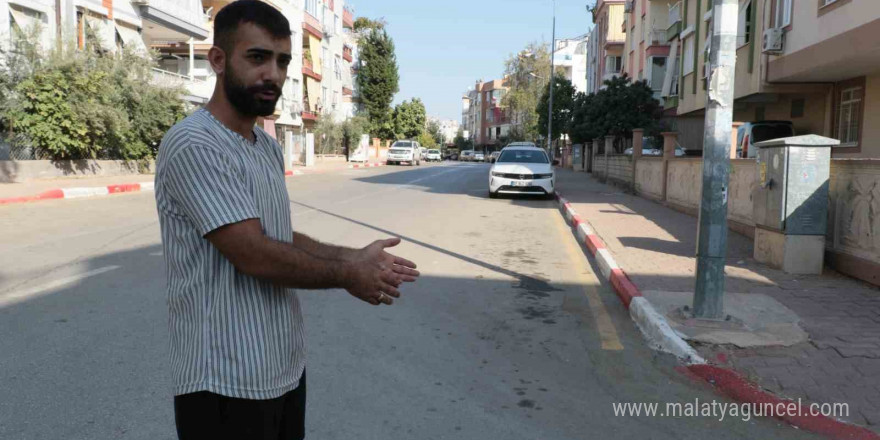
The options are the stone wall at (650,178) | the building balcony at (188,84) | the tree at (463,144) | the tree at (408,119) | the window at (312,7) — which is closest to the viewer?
the stone wall at (650,178)

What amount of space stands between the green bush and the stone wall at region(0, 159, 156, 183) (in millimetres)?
328

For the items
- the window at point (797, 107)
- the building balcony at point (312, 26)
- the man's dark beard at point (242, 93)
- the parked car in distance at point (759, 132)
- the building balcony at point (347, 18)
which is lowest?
the man's dark beard at point (242, 93)

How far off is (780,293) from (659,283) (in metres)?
1.20

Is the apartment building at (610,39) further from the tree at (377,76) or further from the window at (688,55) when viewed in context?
the tree at (377,76)

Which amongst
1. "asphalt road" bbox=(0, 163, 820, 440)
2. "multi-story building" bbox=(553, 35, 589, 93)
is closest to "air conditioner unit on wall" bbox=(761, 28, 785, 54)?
"asphalt road" bbox=(0, 163, 820, 440)

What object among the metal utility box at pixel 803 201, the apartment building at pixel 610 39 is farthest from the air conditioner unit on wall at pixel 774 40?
the apartment building at pixel 610 39

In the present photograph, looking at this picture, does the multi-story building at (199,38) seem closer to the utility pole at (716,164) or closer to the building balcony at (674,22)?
the utility pole at (716,164)

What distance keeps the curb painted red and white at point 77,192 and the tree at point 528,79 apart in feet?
178

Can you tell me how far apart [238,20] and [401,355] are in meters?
3.53

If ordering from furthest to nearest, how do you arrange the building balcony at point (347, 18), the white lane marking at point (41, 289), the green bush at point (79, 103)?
the building balcony at point (347, 18)
the green bush at point (79, 103)
the white lane marking at point (41, 289)

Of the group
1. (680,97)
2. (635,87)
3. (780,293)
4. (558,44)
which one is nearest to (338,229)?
(780,293)

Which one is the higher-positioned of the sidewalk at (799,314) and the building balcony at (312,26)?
the building balcony at (312,26)

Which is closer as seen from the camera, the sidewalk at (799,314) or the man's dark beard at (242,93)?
Answer: the man's dark beard at (242,93)

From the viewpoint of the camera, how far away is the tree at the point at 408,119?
255ft
